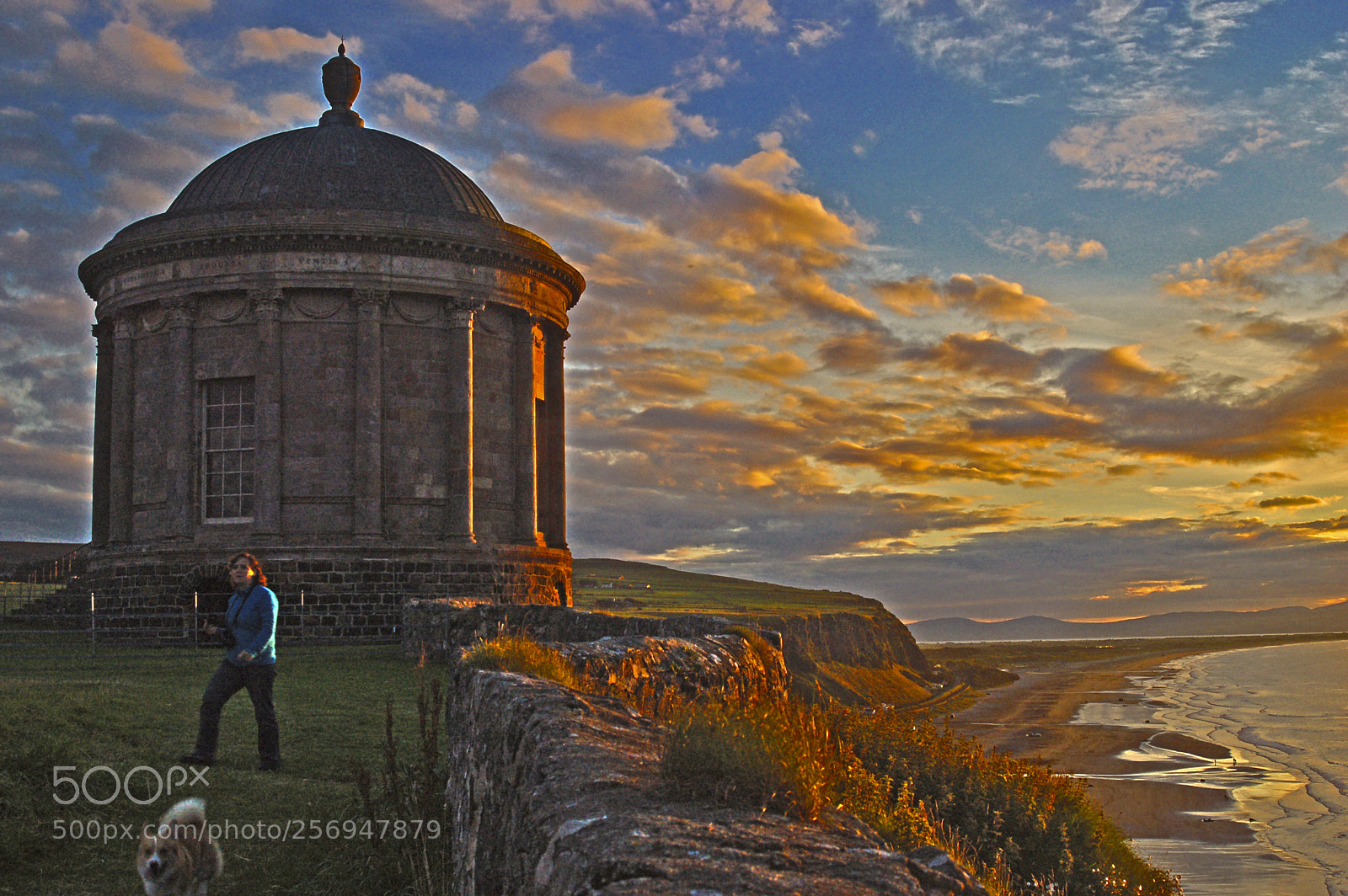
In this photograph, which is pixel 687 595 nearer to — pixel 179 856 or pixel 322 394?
pixel 322 394

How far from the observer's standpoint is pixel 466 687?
27.2ft

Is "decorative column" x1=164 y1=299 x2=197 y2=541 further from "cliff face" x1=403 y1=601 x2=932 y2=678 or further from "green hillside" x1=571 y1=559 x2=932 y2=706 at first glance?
"green hillside" x1=571 y1=559 x2=932 y2=706

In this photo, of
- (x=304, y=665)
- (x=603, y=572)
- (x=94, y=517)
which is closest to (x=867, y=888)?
(x=304, y=665)

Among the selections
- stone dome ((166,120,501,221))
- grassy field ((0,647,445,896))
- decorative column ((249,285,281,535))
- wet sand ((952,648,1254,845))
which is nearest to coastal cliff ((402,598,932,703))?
grassy field ((0,647,445,896))

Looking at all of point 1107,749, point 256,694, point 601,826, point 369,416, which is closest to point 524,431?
point 369,416

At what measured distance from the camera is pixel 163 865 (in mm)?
6133

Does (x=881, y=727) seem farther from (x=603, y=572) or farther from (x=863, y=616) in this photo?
(x=603, y=572)

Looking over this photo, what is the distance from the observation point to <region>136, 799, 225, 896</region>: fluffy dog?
6125mm

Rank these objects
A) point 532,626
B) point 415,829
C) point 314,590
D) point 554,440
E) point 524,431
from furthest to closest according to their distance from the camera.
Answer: point 554,440
point 524,431
point 314,590
point 532,626
point 415,829

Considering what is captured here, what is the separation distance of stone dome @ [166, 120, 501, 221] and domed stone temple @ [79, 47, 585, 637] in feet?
0.36

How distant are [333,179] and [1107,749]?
2843 cm

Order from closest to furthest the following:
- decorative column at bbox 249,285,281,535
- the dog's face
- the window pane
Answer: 1. the dog's face
2. decorative column at bbox 249,285,281,535
3. the window pane

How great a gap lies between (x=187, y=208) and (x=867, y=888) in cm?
3114

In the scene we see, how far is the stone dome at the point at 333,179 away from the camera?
2998 centimetres
